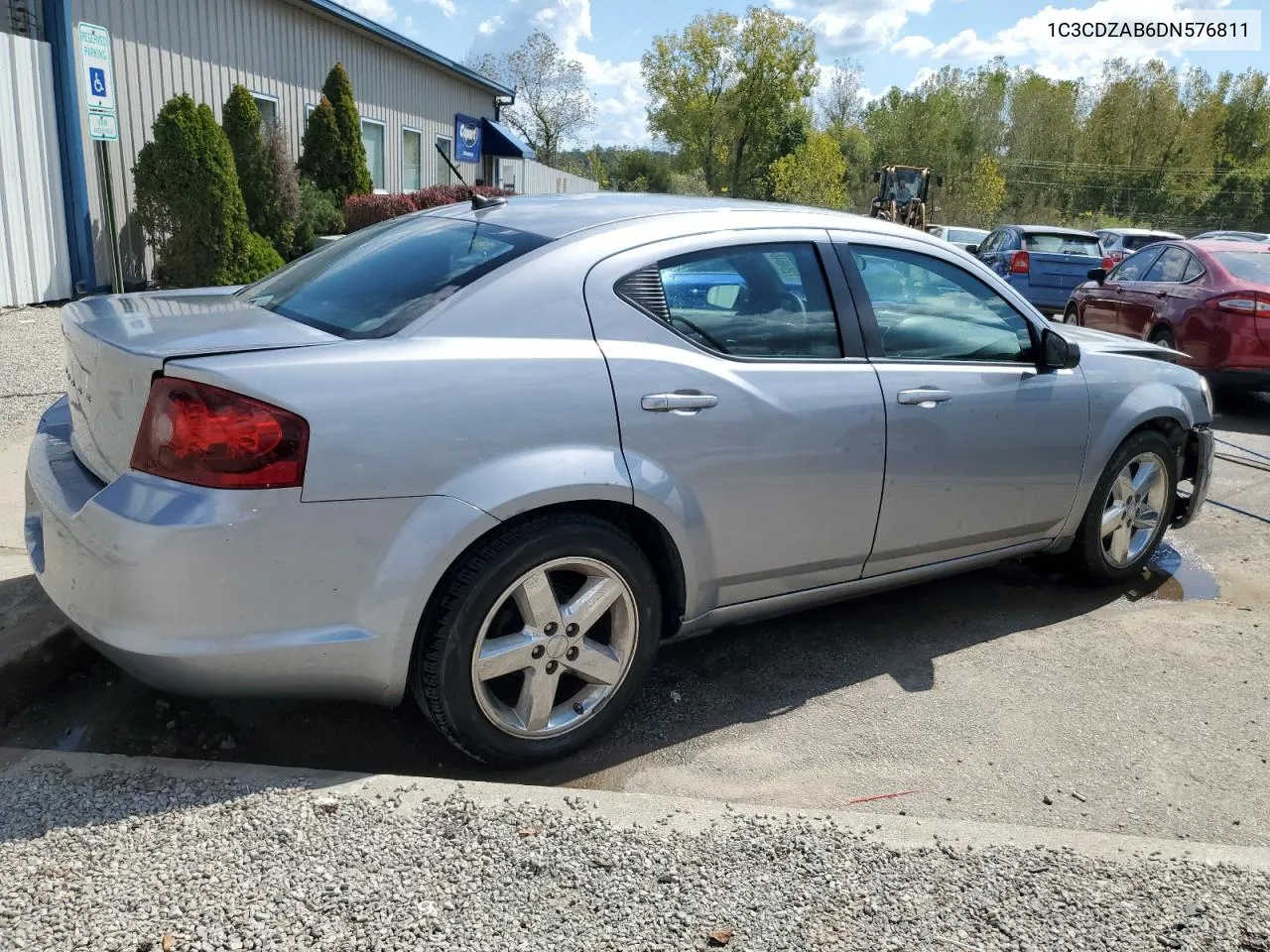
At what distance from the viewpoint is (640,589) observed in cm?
310

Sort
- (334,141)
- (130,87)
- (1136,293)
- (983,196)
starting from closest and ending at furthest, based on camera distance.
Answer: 1. (1136,293)
2. (130,87)
3. (334,141)
4. (983,196)

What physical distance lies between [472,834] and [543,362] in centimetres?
124

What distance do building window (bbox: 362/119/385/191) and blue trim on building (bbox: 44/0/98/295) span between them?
327 inches

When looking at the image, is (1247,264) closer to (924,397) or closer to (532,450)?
(924,397)

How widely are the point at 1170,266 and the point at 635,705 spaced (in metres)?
8.60

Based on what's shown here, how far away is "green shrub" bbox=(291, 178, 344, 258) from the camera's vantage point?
49.6 feet

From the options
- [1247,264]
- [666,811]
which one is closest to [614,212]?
[666,811]

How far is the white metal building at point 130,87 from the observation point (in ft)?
35.3

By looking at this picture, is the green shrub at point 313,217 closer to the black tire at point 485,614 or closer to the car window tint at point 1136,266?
the car window tint at point 1136,266

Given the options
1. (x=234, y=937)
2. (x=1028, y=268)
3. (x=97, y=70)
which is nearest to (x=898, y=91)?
(x=1028, y=268)

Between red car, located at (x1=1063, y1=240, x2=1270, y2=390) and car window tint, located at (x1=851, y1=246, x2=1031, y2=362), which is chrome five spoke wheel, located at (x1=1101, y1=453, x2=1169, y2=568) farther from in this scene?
red car, located at (x1=1063, y1=240, x2=1270, y2=390)

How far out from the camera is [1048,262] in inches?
614

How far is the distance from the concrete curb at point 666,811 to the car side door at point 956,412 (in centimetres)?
127

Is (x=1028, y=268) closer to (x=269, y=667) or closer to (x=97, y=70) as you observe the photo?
(x=97, y=70)
